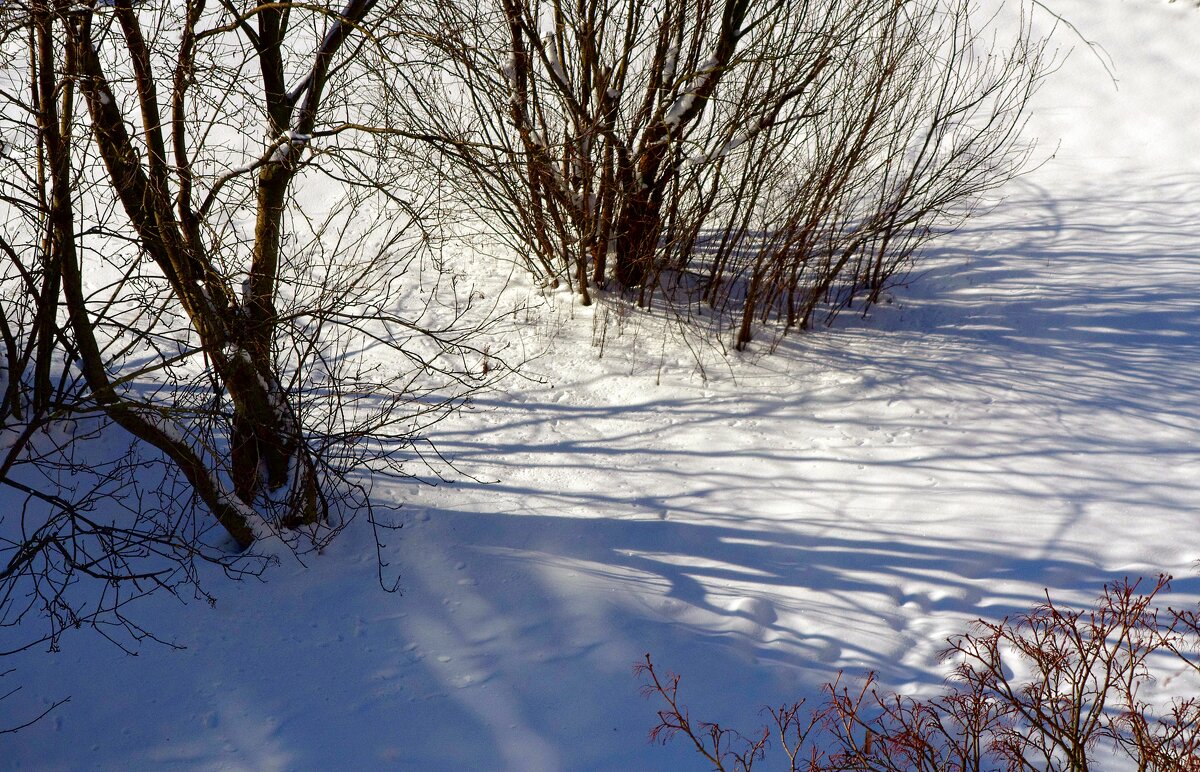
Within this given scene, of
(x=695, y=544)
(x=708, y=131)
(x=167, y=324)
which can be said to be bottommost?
(x=695, y=544)

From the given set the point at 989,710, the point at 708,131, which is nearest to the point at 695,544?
the point at 989,710

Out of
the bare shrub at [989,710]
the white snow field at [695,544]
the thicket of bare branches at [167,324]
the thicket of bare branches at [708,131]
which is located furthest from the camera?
the thicket of bare branches at [708,131]

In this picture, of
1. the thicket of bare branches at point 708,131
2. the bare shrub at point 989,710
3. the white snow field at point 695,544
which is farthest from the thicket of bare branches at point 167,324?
the bare shrub at point 989,710

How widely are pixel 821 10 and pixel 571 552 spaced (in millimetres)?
4717

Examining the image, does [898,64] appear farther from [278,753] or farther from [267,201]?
[278,753]

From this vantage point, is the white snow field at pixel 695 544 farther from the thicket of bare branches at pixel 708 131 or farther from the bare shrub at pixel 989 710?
the thicket of bare branches at pixel 708 131

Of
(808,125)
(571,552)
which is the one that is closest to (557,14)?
(808,125)

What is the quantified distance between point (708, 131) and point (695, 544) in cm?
361

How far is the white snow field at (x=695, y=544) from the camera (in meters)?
4.45

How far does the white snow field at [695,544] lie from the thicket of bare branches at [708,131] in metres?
0.58

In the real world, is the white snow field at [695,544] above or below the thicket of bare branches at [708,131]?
below

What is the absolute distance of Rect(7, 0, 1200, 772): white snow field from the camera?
4.45m

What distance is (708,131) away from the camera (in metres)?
7.19

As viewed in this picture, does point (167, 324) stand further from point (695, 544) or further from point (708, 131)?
point (708, 131)
